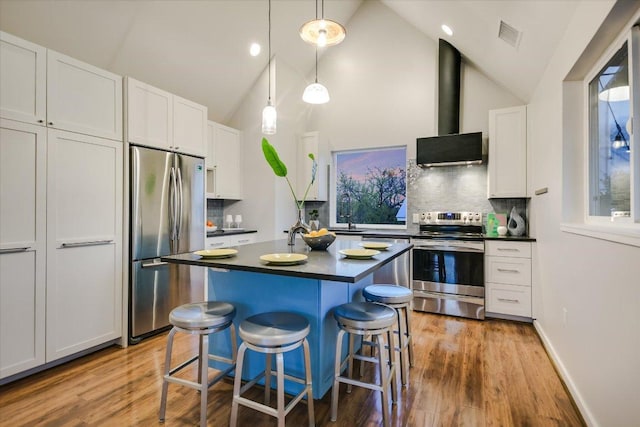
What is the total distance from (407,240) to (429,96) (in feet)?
6.77

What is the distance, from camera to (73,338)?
2.54m

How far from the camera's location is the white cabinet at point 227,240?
3859mm

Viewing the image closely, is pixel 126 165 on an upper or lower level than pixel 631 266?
upper

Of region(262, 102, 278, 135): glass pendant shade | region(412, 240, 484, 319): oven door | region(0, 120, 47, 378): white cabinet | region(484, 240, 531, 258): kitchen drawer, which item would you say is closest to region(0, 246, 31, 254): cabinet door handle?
region(0, 120, 47, 378): white cabinet

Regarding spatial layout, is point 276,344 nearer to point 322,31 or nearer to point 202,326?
point 202,326

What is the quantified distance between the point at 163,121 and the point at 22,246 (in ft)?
5.15

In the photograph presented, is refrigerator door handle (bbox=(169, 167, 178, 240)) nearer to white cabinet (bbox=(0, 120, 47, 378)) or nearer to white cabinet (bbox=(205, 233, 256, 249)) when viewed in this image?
white cabinet (bbox=(205, 233, 256, 249))

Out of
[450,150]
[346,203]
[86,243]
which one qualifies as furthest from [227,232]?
[450,150]

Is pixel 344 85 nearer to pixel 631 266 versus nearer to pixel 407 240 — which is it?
pixel 407 240

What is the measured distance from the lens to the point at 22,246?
88.6 inches

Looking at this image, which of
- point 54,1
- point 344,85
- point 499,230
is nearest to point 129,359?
point 54,1

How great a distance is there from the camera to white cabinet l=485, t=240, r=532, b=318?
11.4ft

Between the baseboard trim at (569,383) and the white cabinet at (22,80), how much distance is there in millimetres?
3925

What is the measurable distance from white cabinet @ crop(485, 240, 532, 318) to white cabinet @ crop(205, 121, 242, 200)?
335cm
